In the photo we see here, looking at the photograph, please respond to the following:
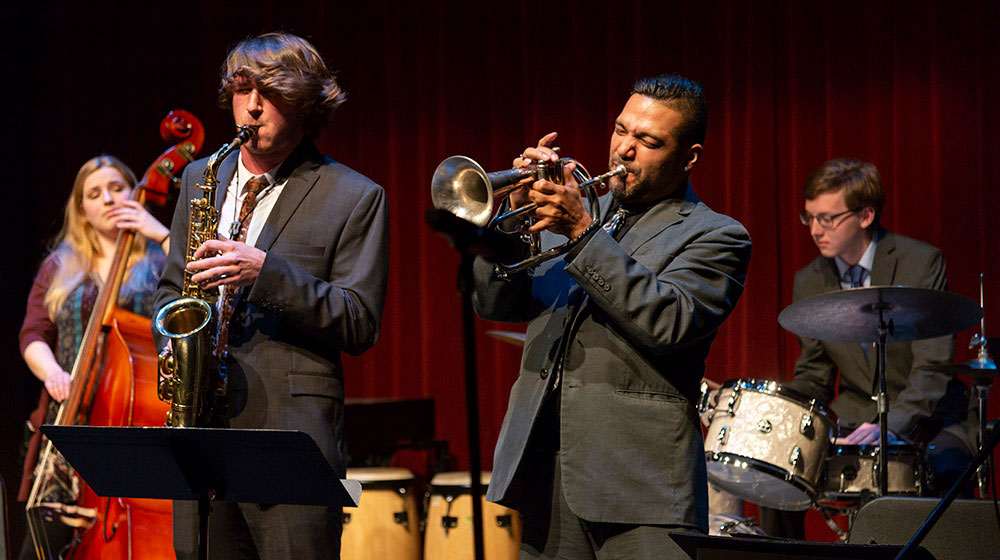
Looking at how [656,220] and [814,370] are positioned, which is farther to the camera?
[814,370]

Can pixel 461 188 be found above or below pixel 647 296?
above

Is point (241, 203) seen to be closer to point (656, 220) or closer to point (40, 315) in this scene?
point (656, 220)

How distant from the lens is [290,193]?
111 inches

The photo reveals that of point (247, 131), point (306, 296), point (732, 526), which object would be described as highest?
point (247, 131)

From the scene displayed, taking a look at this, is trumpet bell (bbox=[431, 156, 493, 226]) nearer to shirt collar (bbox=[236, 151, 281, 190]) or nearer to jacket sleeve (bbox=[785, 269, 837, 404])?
shirt collar (bbox=[236, 151, 281, 190])

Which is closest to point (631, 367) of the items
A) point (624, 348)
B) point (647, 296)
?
point (624, 348)

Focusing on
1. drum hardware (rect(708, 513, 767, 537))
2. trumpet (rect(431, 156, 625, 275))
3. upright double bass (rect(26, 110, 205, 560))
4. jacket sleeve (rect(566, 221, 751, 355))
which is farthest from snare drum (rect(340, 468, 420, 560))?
jacket sleeve (rect(566, 221, 751, 355))

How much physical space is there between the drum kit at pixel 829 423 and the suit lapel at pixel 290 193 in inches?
81.6

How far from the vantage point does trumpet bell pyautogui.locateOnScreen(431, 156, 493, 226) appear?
8.17 ft

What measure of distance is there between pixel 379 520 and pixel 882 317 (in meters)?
2.82

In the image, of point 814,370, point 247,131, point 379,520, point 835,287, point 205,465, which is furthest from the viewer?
point 379,520

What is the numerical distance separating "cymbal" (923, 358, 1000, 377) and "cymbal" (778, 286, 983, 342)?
0.17m

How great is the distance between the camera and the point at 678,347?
2.34 m

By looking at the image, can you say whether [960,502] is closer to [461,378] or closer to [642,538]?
[642,538]
